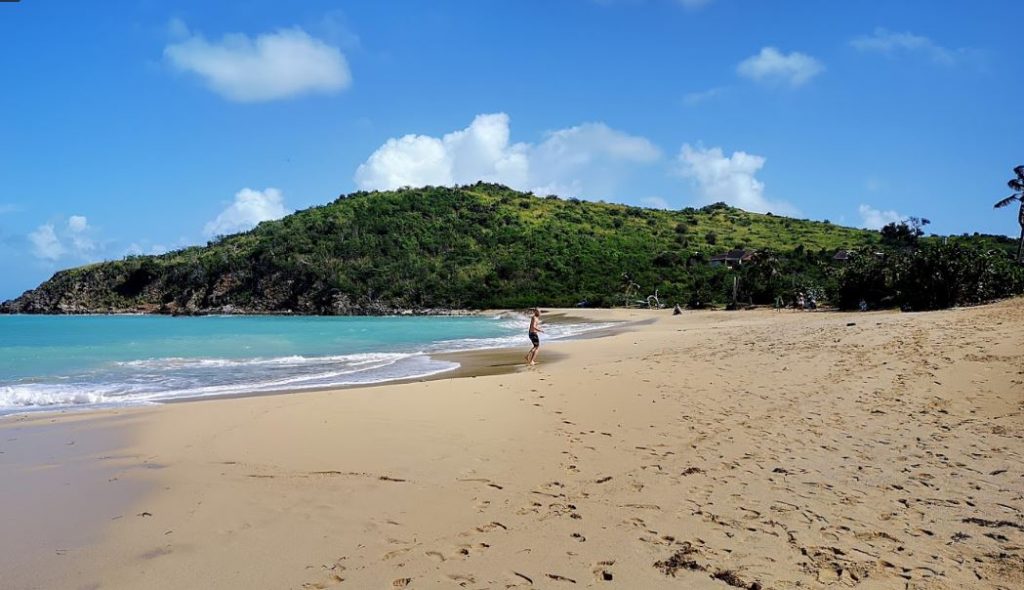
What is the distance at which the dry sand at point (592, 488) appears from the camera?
4043 mm

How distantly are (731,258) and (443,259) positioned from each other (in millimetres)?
41346

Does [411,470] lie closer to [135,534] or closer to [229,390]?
[135,534]

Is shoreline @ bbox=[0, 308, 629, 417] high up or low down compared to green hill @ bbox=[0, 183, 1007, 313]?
down

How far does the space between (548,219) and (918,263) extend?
72514mm

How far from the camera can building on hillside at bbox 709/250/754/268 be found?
7879 cm

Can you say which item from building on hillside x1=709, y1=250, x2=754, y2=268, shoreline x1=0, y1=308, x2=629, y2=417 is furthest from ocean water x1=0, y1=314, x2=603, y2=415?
building on hillside x1=709, y1=250, x2=754, y2=268

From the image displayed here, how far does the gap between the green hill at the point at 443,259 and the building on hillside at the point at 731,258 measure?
1.85 meters

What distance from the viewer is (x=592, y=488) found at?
5645mm

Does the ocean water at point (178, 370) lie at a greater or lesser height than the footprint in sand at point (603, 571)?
greater

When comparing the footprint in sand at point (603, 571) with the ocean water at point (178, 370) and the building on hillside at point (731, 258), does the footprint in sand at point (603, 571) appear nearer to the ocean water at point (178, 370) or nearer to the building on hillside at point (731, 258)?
the ocean water at point (178, 370)

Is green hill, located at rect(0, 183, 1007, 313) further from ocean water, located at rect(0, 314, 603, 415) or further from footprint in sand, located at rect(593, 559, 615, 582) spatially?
footprint in sand, located at rect(593, 559, 615, 582)

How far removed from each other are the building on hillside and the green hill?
1.85 metres

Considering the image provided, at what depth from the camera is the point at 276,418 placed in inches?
369

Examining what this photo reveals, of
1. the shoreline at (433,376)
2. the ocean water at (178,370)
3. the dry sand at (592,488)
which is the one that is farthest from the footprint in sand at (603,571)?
the ocean water at (178,370)
